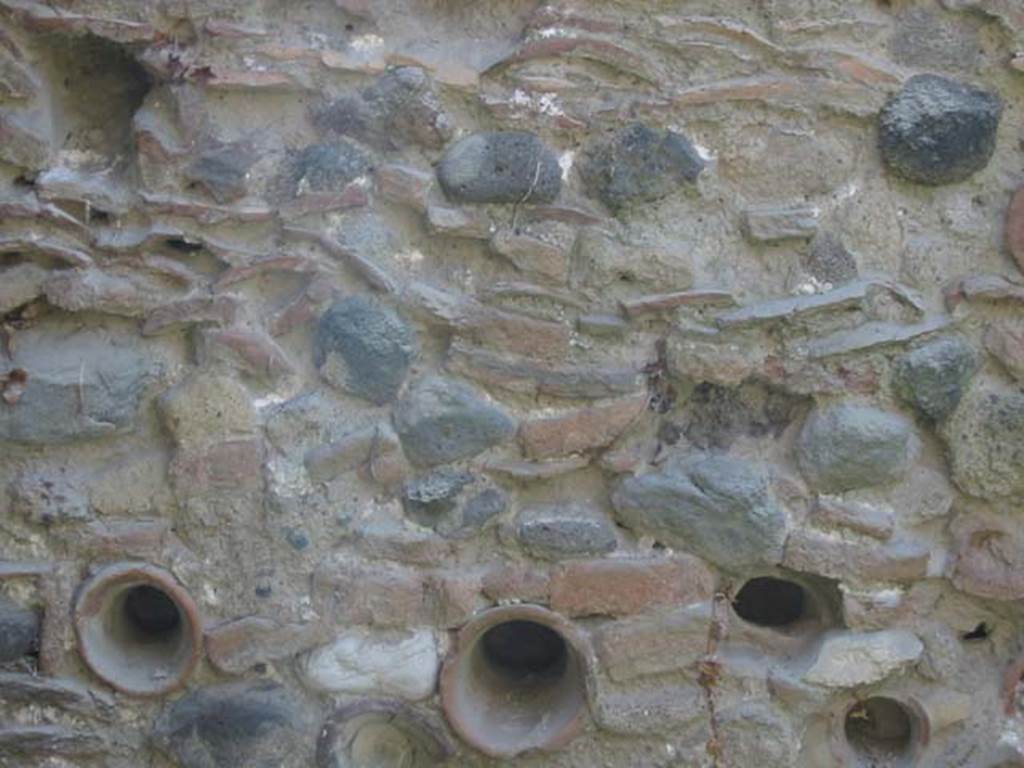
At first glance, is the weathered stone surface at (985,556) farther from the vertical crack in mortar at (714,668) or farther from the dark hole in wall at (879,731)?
the vertical crack in mortar at (714,668)

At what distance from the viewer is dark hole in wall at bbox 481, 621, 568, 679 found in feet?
7.31

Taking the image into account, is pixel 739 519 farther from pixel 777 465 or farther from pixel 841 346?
pixel 841 346

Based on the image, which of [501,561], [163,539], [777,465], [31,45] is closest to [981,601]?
[777,465]

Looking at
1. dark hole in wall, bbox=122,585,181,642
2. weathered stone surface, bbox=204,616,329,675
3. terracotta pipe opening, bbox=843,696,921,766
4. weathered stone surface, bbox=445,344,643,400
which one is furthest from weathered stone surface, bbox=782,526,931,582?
dark hole in wall, bbox=122,585,181,642

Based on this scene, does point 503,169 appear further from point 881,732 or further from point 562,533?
point 881,732

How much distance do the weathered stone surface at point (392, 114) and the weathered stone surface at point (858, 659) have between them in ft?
3.27

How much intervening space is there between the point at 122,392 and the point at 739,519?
3.20 feet

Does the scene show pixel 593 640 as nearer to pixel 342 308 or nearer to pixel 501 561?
pixel 501 561

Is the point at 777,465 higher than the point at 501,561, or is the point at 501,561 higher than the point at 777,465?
the point at 777,465

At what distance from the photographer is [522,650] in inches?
88.5

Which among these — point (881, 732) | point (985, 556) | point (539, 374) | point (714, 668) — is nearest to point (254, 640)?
point (539, 374)

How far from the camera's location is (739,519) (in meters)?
2.07

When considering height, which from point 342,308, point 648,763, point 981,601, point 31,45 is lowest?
point 648,763

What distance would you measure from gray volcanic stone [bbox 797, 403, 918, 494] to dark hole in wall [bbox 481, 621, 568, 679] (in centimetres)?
51
